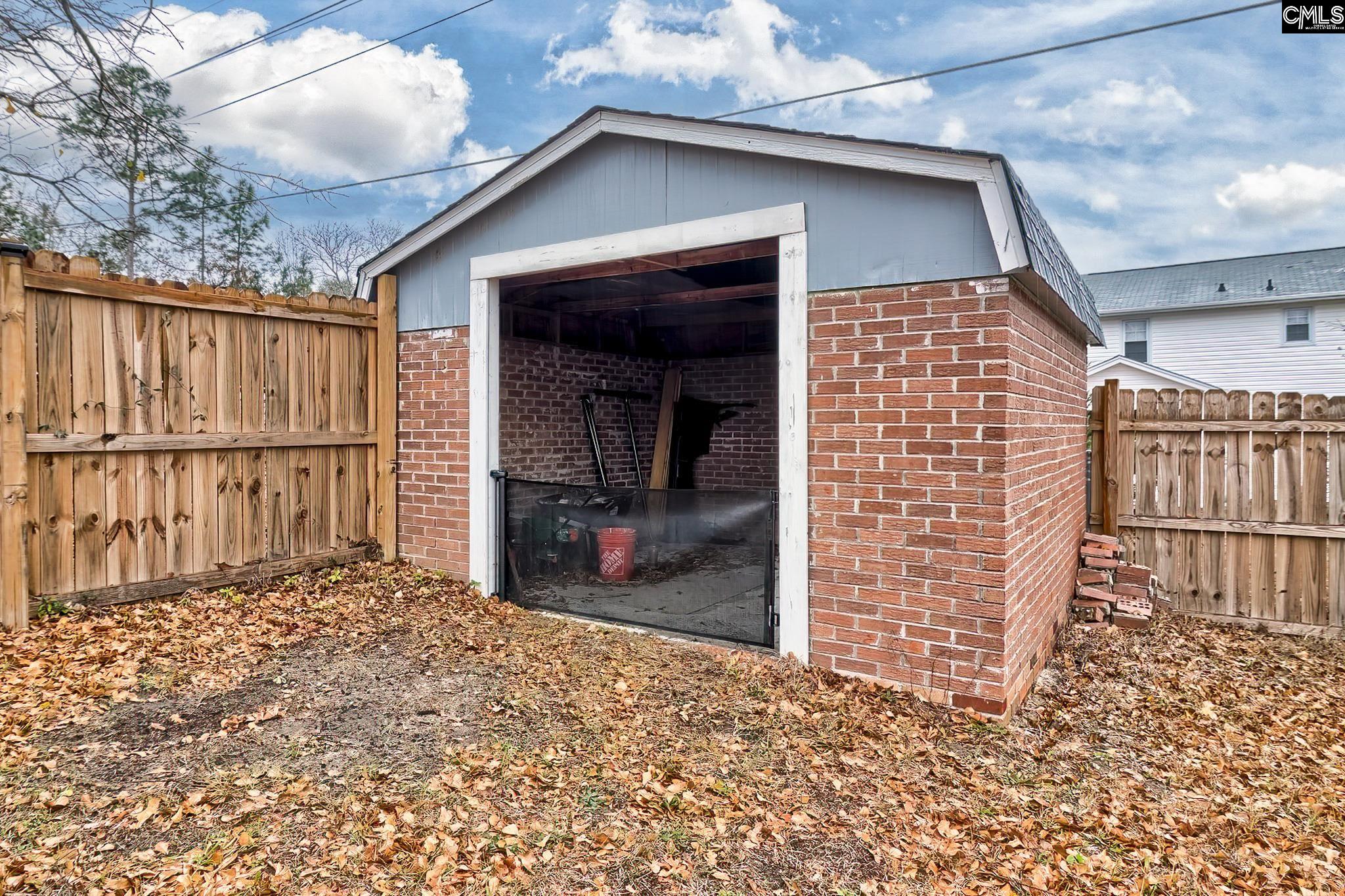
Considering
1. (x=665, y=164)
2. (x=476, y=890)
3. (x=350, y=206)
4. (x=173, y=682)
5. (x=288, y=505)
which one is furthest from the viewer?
(x=350, y=206)

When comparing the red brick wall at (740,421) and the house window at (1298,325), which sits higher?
the house window at (1298,325)

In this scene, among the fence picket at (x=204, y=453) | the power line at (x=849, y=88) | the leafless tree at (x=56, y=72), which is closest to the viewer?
the leafless tree at (x=56, y=72)

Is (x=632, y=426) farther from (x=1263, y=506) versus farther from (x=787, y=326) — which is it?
(x=1263, y=506)

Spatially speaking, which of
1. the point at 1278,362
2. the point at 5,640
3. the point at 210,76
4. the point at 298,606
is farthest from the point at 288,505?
the point at 1278,362

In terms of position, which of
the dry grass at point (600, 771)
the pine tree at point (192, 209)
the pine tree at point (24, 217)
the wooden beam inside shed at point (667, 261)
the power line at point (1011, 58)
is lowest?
the dry grass at point (600, 771)

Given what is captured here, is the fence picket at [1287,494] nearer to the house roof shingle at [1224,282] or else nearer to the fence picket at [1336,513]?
the fence picket at [1336,513]

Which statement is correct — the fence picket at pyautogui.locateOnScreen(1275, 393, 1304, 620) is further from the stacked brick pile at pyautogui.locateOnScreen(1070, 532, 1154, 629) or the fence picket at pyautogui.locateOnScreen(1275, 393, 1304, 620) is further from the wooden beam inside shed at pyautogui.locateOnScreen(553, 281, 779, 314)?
the wooden beam inside shed at pyautogui.locateOnScreen(553, 281, 779, 314)

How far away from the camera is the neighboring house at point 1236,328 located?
53.5ft

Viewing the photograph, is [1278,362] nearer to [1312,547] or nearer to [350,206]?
[1312,547]

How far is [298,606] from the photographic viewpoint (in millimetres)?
4703

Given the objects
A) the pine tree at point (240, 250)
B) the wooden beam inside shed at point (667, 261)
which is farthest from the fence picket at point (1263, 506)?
the pine tree at point (240, 250)

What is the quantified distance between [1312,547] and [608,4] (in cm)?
1036

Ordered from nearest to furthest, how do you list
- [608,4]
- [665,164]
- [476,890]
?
[476,890] → [665,164] → [608,4]

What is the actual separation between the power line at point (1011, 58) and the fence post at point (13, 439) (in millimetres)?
4255
